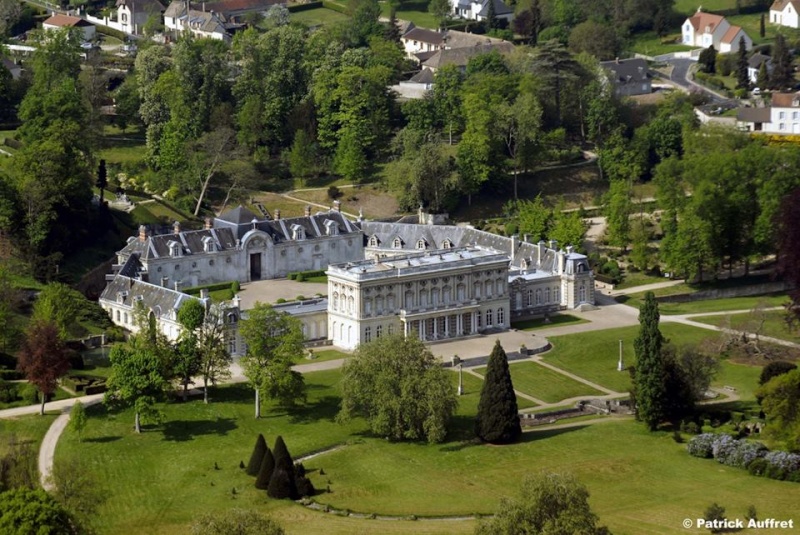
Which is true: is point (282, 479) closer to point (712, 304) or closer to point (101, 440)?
point (101, 440)

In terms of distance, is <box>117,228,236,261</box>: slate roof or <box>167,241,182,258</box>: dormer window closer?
<box>117,228,236,261</box>: slate roof

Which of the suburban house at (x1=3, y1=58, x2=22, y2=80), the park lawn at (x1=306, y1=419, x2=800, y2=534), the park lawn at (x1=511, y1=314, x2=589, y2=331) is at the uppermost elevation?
the suburban house at (x1=3, y1=58, x2=22, y2=80)

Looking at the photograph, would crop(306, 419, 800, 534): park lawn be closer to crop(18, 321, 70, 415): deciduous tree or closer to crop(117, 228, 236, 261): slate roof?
crop(18, 321, 70, 415): deciduous tree

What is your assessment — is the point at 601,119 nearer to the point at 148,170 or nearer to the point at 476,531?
the point at 148,170

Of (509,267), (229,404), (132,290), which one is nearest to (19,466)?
(229,404)

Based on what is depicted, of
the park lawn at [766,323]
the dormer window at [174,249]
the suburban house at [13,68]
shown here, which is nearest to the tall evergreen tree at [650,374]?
the park lawn at [766,323]

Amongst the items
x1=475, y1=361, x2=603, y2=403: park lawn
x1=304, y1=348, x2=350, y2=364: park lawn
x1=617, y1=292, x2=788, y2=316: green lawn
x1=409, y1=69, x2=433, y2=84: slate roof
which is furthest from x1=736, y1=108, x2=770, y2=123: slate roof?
x1=304, y1=348, x2=350, y2=364: park lawn

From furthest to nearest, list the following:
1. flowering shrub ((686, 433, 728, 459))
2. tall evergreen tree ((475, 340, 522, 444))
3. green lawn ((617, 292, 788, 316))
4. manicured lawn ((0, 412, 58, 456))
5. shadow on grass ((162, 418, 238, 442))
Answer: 1. green lawn ((617, 292, 788, 316))
2. shadow on grass ((162, 418, 238, 442))
3. tall evergreen tree ((475, 340, 522, 444))
4. manicured lawn ((0, 412, 58, 456))
5. flowering shrub ((686, 433, 728, 459))

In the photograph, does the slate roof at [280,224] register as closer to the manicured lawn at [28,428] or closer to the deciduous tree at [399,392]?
the deciduous tree at [399,392]
